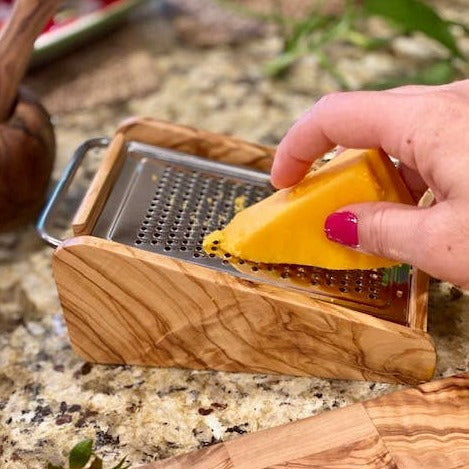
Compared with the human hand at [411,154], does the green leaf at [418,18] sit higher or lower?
lower

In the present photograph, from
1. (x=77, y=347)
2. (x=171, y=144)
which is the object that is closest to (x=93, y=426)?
(x=77, y=347)

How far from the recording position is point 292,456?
0.60 m

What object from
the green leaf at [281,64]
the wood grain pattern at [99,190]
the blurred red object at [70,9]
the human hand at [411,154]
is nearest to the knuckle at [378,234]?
the human hand at [411,154]

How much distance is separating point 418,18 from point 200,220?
430mm

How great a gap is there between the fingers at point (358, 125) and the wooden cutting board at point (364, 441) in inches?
7.7

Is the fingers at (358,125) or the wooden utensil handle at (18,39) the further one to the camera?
the wooden utensil handle at (18,39)

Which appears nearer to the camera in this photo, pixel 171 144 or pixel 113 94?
pixel 171 144

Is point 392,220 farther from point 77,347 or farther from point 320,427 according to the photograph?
point 77,347

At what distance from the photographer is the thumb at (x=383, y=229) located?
591mm

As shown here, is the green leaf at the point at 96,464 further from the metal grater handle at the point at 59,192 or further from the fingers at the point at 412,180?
the fingers at the point at 412,180

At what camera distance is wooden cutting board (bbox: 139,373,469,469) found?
60 centimetres

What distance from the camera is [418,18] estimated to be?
970mm

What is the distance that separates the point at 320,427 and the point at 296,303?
0.10 metres

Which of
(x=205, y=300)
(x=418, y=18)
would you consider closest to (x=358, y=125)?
(x=205, y=300)
